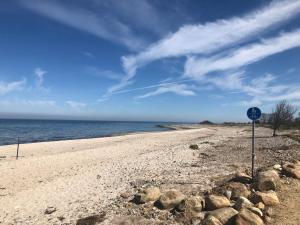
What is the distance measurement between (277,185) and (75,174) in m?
10.4

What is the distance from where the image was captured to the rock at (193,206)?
9.32 meters

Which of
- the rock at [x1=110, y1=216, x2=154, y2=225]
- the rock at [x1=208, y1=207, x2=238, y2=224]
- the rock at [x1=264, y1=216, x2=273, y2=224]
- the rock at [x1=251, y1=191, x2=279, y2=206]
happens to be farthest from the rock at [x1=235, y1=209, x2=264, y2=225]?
the rock at [x1=110, y1=216, x2=154, y2=225]

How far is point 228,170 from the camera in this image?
16.2 meters

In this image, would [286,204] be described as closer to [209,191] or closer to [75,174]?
[209,191]

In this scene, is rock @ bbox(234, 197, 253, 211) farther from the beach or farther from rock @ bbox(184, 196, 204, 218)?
the beach

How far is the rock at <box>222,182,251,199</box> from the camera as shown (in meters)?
10.5

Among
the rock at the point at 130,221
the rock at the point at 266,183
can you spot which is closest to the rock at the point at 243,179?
the rock at the point at 266,183

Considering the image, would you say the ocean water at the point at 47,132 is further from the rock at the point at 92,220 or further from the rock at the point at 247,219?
the rock at the point at 247,219

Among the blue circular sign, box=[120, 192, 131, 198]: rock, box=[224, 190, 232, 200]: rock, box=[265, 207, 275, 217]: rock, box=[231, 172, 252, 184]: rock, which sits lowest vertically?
box=[120, 192, 131, 198]: rock

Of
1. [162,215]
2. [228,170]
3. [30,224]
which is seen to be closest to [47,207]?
[30,224]

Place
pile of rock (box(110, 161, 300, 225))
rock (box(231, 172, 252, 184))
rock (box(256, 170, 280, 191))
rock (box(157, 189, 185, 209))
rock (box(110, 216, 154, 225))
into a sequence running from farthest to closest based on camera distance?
rock (box(231, 172, 252, 184))
rock (box(256, 170, 280, 191))
rock (box(157, 189, 185, 209))
rock (box(110, 216, 154, 225))
pile of rock (box(110, 161, 300, 225))

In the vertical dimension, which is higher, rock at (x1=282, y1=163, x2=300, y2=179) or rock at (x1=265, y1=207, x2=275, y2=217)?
rock at (x1=282, y1=163, x2=300, y2=179)

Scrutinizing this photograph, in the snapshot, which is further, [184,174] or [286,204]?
[184,174]

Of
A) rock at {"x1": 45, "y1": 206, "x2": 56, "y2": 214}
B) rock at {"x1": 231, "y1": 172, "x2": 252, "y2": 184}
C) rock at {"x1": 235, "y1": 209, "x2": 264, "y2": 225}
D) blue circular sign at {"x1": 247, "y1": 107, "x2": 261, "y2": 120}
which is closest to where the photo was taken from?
rock at {"x1": 235, "y1": 209, "x2": 264, "y2": 225}
